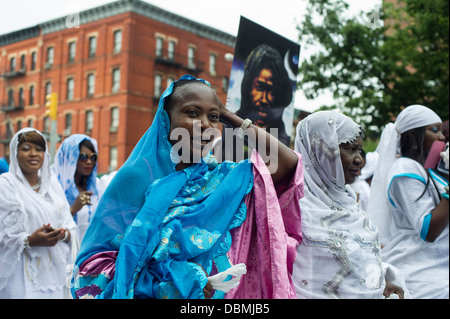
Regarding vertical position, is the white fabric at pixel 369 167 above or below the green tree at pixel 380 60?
below

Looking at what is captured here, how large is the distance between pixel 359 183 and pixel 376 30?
10996 millimetres

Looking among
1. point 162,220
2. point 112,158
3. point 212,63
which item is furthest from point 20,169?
point 212,63

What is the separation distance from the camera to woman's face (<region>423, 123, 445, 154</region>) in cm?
490

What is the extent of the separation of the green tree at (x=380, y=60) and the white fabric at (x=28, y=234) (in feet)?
43.7

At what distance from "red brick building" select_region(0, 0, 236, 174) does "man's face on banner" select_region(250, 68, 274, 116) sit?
95.5 feet

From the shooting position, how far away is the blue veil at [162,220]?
7.80ft

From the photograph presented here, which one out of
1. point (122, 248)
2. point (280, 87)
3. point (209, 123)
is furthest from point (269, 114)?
point (122, 248)

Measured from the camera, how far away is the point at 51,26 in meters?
39.0

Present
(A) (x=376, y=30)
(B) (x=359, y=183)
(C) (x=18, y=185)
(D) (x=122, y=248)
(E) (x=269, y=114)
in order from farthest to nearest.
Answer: (A) (x=376, y=30) < (B) (x=359, y=183) < (E) (x=269, y=114) < (C) (x=18, y=185) < (D) (x=122, y=248)

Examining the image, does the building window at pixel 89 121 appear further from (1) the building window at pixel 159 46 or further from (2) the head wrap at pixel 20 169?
(2) the head wrap at pixel 20 169

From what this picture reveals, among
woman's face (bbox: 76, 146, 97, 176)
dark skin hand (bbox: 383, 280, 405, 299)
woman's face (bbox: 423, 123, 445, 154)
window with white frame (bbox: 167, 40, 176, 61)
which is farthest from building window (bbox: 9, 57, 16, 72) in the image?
dark skin hand (bbox: 383, 280, 405, 299)

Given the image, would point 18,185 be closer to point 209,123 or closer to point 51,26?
point 209,123

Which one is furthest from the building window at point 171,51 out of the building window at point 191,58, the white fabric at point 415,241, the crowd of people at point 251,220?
the white fabric at point 415,241
